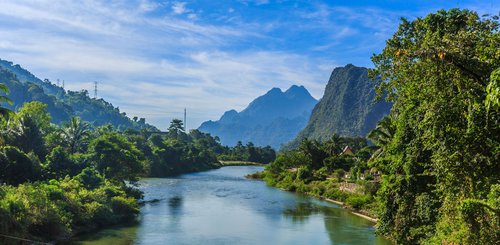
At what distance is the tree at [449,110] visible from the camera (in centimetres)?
1264

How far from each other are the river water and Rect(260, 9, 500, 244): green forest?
8593 millimetres

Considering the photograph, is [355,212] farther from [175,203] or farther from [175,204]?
[175,203]

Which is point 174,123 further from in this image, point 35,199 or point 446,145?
point 446,145

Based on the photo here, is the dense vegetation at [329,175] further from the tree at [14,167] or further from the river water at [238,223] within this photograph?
the tree at [14,167]

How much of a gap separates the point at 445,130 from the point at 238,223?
2406cm

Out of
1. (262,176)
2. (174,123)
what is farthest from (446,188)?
(174,123)

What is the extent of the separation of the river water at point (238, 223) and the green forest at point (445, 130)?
28.2ft

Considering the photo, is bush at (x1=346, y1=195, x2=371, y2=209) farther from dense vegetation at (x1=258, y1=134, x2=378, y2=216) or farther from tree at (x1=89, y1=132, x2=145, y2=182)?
tree at (x1=89, y1=132, x2=145, y2=182)

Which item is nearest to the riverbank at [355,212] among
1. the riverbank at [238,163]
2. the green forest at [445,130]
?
the green forest at [445,130]

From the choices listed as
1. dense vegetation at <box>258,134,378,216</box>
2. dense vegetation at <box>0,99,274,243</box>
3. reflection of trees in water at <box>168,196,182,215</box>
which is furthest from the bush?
dense vegetation at <box>0,99,274,243</box>

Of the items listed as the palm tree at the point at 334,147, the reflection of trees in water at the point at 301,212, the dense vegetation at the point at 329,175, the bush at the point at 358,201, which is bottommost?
the reflection of trees in water at the point at 301,212

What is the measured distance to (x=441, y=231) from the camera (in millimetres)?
17531

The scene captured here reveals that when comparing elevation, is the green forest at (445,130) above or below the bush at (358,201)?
above

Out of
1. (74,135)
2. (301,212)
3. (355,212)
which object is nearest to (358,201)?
(355,212)
